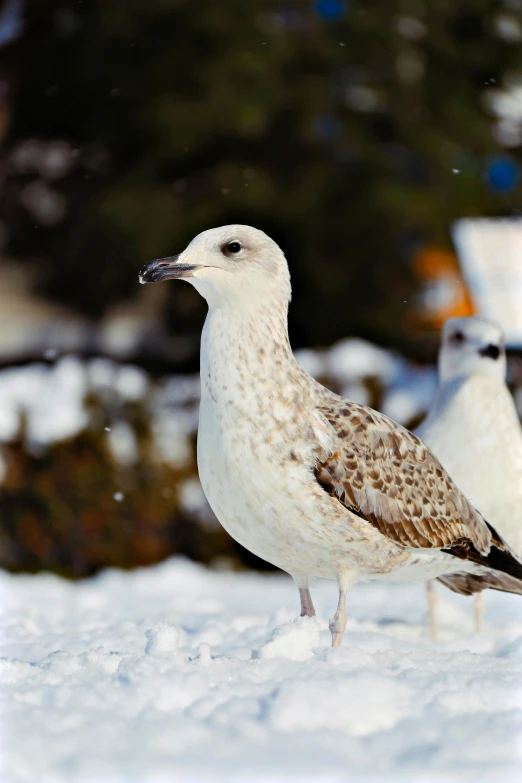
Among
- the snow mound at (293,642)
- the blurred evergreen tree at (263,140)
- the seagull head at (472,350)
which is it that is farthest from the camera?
the blurred evergreen tree at (263,140)

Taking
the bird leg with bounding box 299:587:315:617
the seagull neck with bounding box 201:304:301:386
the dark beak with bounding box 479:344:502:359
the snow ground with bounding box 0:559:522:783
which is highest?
the seagull neck with bounding box 201:304:301:386

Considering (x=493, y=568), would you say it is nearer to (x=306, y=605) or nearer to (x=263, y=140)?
(x=306, y=605)

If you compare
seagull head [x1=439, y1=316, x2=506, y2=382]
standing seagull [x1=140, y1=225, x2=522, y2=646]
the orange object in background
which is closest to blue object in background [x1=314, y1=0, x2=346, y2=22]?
the orange object in background

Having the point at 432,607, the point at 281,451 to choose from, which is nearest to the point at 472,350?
the point at 432,607

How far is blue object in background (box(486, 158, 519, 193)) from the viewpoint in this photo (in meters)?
8.39

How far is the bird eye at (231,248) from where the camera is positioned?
335 cm

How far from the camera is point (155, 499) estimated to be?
22.4 ft

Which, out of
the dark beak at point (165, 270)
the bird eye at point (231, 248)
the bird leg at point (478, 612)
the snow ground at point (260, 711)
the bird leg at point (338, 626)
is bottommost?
the bird leg at point (478, 612)

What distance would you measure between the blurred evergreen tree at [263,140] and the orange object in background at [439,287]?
0.44 ft

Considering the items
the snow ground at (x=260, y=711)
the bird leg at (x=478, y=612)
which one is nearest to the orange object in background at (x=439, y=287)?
the bird leg at (x=478, y=612)

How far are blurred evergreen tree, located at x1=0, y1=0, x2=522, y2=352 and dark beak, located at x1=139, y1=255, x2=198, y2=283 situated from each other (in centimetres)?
432

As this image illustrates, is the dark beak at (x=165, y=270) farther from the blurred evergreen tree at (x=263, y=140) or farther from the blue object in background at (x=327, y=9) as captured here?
the blue object in background at (x=327, y=9)

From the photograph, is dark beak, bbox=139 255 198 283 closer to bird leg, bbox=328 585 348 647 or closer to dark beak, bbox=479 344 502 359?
bird leg, bbox=328 585 348 647

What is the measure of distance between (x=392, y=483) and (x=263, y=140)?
17.5 feet
